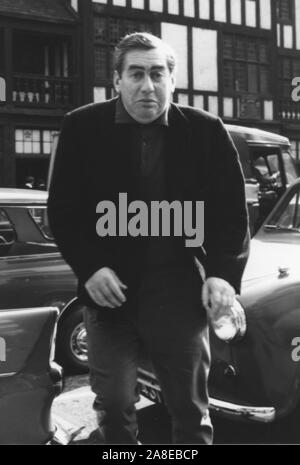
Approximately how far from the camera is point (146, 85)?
7.41ft

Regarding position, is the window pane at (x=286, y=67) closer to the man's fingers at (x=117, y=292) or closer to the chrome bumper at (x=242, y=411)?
the chrome bumper at (x=242, y=411)

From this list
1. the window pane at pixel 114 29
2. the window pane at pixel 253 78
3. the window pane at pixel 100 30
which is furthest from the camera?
the window pane at pixel 253 78

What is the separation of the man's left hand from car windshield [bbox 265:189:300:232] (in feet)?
8.03

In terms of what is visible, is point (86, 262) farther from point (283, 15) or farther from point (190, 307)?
point (283, 15)

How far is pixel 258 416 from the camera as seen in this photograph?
127 inches

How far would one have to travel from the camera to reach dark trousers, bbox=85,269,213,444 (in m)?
2.22

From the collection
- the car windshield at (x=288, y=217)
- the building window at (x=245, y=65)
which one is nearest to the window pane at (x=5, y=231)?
the car windshield at (x=288, y=217)

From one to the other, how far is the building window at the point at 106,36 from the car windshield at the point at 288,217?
50.3 feet

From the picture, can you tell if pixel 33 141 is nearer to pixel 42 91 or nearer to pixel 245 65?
pixel 42 91

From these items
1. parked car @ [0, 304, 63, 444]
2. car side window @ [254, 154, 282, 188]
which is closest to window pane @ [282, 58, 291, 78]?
car side window @ [254, 154, 282, 188]

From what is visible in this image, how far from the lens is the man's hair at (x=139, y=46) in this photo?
7.43ft

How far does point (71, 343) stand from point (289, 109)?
19578mm

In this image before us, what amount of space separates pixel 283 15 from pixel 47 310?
2264cm

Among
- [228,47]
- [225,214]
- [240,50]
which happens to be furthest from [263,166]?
[240,50]
